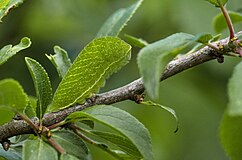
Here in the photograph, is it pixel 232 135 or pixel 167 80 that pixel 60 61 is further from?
pixel 167 80

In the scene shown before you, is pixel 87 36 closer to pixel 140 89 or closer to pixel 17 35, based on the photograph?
pixel 17 35

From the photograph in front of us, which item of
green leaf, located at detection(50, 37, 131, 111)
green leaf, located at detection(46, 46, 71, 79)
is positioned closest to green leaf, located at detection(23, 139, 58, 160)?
green leaf, located at detection(50, 37, 131, 111)

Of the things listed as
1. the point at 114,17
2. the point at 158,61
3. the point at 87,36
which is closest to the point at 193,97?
the point at 87,36

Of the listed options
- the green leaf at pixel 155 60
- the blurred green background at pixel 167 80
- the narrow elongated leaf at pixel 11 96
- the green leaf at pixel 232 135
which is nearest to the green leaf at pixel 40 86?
the narrow elongated leaf at pixel 11 96

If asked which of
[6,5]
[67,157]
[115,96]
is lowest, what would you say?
[67,157]

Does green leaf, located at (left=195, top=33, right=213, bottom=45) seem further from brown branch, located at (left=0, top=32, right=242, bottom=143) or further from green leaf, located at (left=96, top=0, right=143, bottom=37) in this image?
green leaf, located at (left=96, top=0, right=143, bottom=37)

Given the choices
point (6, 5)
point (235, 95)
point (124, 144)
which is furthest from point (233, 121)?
point (6, 5)
